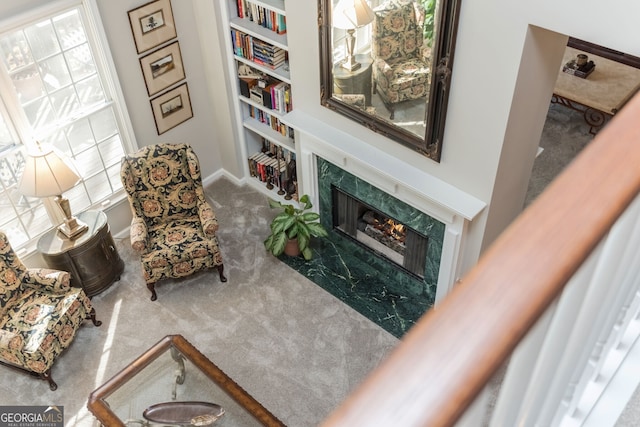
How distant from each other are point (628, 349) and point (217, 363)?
392 cm

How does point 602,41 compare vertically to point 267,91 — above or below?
above

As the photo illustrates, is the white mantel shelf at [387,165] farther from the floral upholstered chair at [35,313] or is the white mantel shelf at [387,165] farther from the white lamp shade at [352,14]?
the floral upholstered chair at [35,313]

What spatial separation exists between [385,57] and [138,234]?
92.2 inches

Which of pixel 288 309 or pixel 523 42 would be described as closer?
pixel 523 42

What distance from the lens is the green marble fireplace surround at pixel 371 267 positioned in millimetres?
4703

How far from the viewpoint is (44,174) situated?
14.6ft

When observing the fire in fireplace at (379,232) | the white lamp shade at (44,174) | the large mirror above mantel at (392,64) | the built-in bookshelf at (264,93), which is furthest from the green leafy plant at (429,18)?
the white lamp shade at (44,174)

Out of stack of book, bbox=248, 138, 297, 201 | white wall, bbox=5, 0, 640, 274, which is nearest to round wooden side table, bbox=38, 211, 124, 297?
white wall, bbox=5, 0, 640, 274

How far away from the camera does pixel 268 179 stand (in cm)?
605

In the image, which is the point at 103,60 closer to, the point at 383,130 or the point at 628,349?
the point at 383,130

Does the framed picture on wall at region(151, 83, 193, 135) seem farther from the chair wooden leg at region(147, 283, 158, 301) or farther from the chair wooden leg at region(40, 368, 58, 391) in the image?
the chair wooden leg at region(40, 368, 58, 391)

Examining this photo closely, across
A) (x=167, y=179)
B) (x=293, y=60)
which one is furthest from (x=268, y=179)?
(x=293, y=60)

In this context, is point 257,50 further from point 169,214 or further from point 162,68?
point 169,214

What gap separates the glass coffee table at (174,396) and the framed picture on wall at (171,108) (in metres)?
2.10
